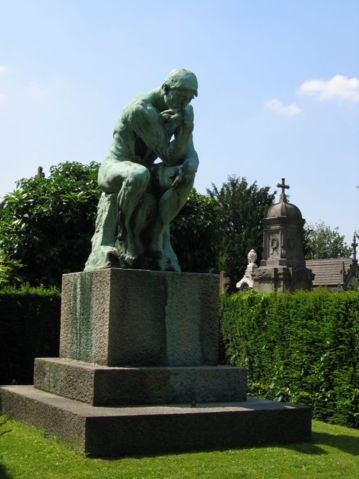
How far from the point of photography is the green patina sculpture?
7117mm

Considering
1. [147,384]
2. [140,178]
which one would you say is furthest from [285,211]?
[147,384]

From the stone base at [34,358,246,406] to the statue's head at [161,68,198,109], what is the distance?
2.66m

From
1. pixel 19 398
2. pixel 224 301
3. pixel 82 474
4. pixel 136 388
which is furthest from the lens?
pixel 224 301

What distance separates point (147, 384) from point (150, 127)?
8.57ft

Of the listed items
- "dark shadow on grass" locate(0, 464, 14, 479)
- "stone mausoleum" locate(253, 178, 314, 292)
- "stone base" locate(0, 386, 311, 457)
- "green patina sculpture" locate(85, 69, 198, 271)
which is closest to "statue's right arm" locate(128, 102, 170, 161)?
"green patina sculpture" locate(85, 69, 198, 271)

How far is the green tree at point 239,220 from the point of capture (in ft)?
167

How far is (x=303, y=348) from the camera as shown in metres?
11.6

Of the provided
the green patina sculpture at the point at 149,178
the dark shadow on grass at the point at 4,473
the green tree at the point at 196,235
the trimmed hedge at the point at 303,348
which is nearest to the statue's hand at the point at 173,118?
the green patina sculpture at the point at 149,178

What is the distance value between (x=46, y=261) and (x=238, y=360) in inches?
202

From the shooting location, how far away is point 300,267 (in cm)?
2816

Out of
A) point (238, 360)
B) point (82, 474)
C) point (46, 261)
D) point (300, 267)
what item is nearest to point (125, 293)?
point (82, 474)

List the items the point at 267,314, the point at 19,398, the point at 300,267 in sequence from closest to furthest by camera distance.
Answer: the point at 19,398 < the point at 267,314 < the point at 300,267

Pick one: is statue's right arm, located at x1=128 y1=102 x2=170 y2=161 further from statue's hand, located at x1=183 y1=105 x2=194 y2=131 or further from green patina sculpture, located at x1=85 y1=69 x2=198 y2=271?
statue's hand, located at x1=183 y1=105 x2=194 y2=131

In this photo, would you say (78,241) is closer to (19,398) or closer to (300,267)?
(19,398)
